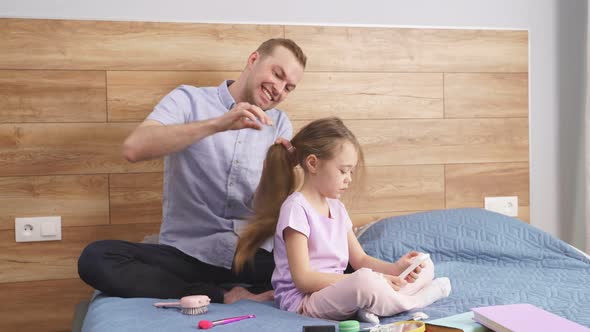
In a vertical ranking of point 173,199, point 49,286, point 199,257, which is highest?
point 173,199

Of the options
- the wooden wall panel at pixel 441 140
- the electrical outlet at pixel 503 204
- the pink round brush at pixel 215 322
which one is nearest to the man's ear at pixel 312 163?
the pink round brush at pixel 215 322

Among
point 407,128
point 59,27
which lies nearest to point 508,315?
point 407,128

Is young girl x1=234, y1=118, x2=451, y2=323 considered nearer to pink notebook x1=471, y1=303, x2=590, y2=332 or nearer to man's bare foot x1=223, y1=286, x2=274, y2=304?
man's bare foot x1=223, y1=286, x2=274, y2=304

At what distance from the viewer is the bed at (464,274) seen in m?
1.38

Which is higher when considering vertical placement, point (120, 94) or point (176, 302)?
point (120, 94)

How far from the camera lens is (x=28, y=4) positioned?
6.88 ft

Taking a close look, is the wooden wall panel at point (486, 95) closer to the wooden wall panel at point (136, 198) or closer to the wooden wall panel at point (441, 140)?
the wooden wall panel at point (441, 140)

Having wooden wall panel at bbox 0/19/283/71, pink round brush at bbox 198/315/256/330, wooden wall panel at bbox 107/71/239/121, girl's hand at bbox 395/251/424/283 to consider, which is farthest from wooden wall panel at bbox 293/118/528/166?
pink round brush at bbox 198/315/256/330

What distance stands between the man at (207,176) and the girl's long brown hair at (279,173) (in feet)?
0.33

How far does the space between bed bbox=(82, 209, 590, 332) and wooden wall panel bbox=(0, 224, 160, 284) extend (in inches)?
17.0

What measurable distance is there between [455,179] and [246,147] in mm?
905

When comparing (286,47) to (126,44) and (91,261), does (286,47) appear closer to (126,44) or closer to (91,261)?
(126,44)

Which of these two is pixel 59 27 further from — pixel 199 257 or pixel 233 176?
pixel 199 257

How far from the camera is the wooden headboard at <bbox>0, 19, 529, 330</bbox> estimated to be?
2.10m
